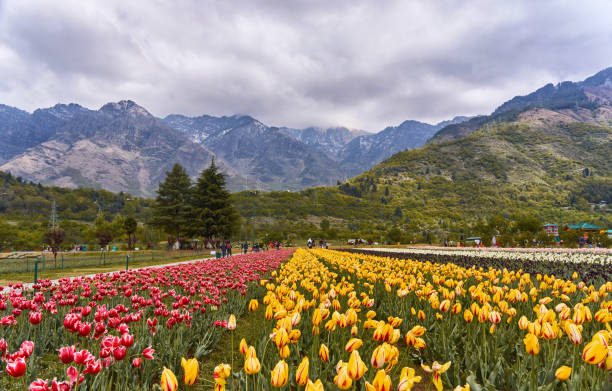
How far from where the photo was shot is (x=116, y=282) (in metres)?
9.26

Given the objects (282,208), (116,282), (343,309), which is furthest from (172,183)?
(282,208)

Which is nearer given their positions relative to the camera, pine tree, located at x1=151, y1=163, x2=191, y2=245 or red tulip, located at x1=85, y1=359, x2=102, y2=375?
red tulip, located at x1=85, y1=359, x2=102, y2=375

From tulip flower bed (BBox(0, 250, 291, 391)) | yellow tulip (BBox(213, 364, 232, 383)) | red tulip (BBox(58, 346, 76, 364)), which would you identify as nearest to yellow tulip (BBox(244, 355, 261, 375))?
yellow tulip (BBox(213, 364, 232, 383))

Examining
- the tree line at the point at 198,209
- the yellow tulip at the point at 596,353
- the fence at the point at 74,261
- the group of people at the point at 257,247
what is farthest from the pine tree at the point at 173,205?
the yellow tulip at the point at 596,353

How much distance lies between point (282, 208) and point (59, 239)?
9776 cm

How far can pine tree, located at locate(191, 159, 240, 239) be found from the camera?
2007 inches

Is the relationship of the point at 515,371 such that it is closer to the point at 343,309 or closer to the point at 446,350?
the point at 446,350

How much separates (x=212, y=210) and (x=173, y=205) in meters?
7.22

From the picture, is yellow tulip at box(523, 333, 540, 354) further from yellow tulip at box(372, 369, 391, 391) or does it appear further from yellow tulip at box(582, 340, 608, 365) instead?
yellow tulip at box(372, 369, 391, 391)

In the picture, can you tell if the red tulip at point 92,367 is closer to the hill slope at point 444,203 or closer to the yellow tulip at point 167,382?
the yellow tulip at point 167,382

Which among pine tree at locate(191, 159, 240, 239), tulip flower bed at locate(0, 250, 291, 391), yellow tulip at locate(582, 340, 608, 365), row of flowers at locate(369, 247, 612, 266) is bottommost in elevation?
row of flowers at locate(369, 247, 612, 266)

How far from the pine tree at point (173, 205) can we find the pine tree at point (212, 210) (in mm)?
1778

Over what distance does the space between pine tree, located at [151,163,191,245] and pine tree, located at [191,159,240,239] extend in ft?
5.83

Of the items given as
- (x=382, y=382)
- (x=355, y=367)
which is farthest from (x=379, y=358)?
(x=382, y=382)
